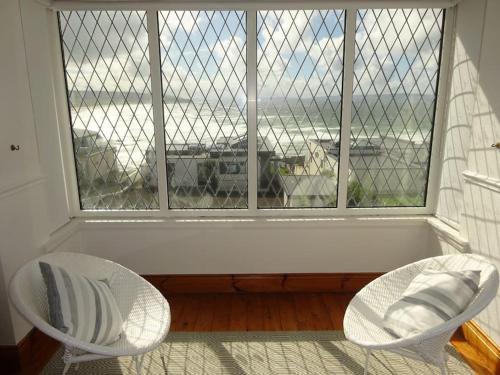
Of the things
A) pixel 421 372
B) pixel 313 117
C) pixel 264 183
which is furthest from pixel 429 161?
pixel 421 372

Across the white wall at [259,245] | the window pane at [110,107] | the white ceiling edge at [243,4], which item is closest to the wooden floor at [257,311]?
the white wall at [259,245]

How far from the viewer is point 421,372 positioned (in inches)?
74.6

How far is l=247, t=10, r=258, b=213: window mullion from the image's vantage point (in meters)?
2.32

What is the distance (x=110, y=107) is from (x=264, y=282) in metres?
1.62

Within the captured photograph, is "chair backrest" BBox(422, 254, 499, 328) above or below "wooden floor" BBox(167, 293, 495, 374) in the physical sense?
above

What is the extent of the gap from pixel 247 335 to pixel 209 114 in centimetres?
144

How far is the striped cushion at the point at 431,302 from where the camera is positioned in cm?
149

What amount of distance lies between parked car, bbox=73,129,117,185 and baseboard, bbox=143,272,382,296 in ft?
2.63

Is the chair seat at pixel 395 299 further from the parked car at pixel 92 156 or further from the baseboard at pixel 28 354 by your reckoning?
the parked car at pixel 92 156

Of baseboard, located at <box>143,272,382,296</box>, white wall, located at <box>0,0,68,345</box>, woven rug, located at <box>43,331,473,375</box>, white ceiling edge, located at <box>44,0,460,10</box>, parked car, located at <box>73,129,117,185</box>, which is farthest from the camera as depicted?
baseboard, located at <box>143,272,382,296</box>

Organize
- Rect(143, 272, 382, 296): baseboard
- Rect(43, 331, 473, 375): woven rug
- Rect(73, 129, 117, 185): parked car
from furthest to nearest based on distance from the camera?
1. Rect(143, 272, 382, 296): baseboard
2. Rect(73, 129, 117, 185): parked car
3. Rect(43, 331, 473, 375): woven rug

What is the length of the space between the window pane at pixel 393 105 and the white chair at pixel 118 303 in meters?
1.52

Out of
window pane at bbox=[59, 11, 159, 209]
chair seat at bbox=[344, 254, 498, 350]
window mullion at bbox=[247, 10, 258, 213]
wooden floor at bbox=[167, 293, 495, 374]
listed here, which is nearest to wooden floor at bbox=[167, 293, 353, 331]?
wooden floor at bbox=[167, 293, 495, 374]

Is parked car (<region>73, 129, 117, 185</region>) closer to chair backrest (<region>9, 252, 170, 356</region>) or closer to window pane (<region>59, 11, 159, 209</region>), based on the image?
window pane (<region>59, 11, 159, 209</region>)
